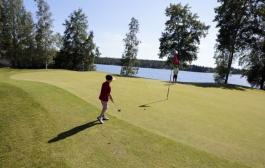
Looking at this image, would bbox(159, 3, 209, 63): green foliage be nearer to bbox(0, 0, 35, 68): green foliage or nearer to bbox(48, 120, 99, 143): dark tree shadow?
bbox(0, 0, 35, 68): green foliage

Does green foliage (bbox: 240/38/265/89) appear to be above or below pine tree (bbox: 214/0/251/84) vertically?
below

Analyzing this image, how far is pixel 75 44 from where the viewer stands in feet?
220

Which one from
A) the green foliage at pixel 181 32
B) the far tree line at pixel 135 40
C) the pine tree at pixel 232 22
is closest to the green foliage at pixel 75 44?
the far tree line at pixel 135 40

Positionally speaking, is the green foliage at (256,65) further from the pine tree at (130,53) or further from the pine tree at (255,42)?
the pine tree at (130,53)

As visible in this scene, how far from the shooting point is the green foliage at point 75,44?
66562mm

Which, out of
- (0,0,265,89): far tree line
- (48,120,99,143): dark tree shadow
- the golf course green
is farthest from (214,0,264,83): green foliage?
(48,120,99,143): dark tree shadow

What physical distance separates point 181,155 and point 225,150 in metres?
1.94

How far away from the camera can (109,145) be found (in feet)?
30.0

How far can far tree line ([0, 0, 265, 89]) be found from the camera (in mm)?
42438

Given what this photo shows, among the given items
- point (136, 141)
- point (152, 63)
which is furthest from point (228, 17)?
point (152, 63)

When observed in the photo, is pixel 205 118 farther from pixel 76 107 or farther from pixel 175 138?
pixel 76 107

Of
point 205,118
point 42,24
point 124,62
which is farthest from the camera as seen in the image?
point 124,62

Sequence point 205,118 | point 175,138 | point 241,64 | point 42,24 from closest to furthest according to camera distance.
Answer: point 175,138, point 205,118, point 241,64, point 42,24

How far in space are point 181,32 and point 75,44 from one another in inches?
1159
